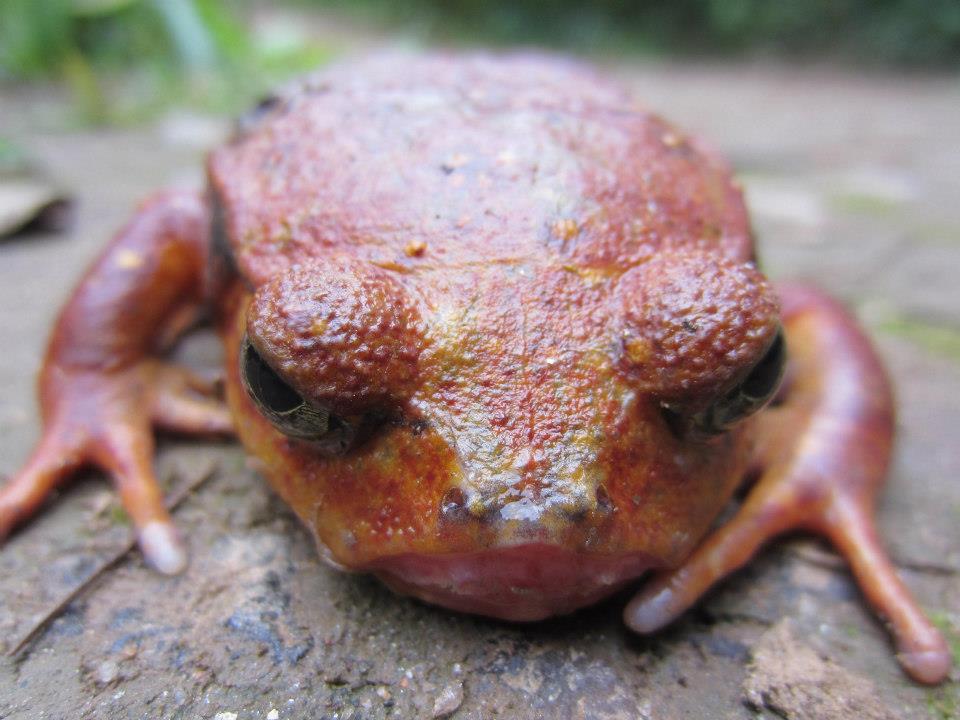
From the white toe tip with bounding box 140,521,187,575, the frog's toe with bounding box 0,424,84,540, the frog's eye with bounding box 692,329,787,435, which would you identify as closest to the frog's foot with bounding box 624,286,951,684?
the frog's eye with bounding box 692,329,787,435

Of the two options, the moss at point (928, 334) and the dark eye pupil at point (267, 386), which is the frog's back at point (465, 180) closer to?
the dark eye pupil at point (267, 386)

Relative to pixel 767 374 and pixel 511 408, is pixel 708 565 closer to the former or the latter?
pixel 767 374

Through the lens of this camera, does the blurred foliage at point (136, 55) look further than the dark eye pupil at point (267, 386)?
Yes

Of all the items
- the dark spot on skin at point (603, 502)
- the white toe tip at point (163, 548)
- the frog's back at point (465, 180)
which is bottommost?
the white toe tip at point (163, 548)

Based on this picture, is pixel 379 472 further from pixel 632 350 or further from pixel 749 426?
pixel 749 426

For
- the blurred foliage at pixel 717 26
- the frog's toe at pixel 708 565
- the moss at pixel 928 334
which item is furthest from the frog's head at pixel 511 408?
the blurred foliage at pixel 717 26

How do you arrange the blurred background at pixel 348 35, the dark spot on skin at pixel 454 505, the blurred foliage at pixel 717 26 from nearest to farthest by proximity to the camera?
1. the dark spot on skin at pixel 454 505
2. the blurred background at pixel 348 35
3. the blurred foliage at pixel 717 26

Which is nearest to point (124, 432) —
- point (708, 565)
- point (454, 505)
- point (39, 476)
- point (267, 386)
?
point (39, 476)

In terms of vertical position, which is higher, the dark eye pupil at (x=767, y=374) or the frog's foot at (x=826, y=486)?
the dark eye pupil at (x=767, y=374)

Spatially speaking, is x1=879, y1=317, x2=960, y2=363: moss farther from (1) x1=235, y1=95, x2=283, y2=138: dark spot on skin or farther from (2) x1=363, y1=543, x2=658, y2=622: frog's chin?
(1) x1=235, y1=95, x2=283, y2=138: dark spot on skin
